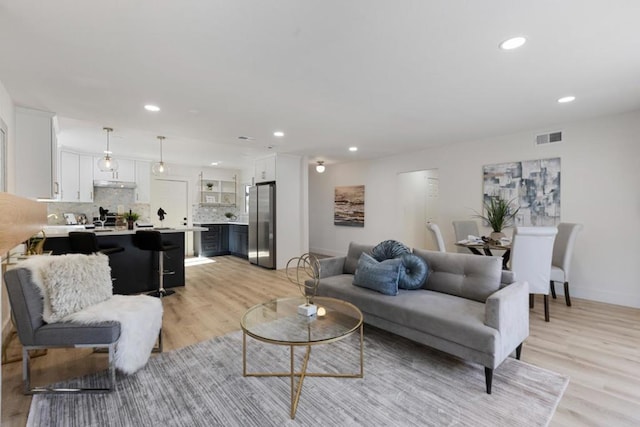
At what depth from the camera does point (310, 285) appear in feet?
11.1

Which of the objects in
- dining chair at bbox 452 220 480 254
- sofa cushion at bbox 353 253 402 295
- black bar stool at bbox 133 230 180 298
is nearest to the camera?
sofa cushion at bbox 353 253 402 295

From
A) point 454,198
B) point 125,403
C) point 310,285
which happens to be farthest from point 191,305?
point 454,198

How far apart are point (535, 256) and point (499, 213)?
3.35ft

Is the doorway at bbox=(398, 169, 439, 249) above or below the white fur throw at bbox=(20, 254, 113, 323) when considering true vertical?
above

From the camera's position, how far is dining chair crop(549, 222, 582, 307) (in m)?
3.68

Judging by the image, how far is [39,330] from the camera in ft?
6.74

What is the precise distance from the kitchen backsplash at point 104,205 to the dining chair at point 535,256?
696 cm

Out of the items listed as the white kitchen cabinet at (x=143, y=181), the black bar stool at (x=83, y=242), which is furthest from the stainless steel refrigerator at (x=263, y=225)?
the black bar stool at (x=83, y=242)

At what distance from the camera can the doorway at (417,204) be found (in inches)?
259

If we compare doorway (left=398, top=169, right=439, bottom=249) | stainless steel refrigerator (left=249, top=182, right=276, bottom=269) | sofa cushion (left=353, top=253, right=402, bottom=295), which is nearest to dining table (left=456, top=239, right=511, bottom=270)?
sofa cushion (left=353, top=253, right=402, bottom=295)

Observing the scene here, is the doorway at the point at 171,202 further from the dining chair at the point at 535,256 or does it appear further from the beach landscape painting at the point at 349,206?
the dining chair at the point at 535,256

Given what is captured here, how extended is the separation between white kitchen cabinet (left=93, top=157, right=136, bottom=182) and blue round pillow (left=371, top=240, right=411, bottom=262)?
19.7ft

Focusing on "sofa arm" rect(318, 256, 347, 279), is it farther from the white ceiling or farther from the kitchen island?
the kitchen island

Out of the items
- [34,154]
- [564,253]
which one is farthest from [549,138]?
[34,154]
